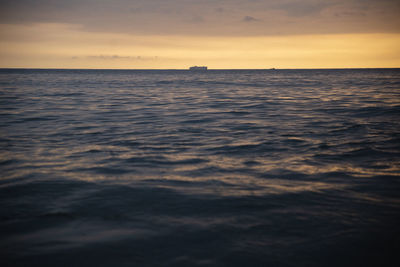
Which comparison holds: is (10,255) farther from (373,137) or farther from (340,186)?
(373,137)

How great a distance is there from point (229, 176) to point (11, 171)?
5172mm

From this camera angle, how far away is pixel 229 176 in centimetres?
657

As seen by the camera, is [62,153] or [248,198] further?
[62,153]

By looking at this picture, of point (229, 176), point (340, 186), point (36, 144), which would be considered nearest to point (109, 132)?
point (36, 144)

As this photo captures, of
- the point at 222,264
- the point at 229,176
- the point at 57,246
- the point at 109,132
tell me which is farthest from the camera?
the point at 109,132

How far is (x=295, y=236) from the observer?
4125 mm

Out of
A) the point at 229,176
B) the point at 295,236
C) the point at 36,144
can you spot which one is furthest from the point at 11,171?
the point at 295,236

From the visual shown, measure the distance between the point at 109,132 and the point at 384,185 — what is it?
9228mm

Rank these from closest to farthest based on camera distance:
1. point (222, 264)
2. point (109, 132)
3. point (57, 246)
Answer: point (222, 264) → point (57, 246) → point (109, 132)

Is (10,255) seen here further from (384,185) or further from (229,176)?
(384,185)

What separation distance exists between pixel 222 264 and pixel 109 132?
8.93 metres

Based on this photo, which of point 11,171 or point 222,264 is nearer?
point 222,264

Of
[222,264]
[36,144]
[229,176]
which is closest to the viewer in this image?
[222,264]

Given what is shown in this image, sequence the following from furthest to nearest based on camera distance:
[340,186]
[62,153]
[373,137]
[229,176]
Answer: [373,137]
[62,153]
[229,176]
[340,186]
